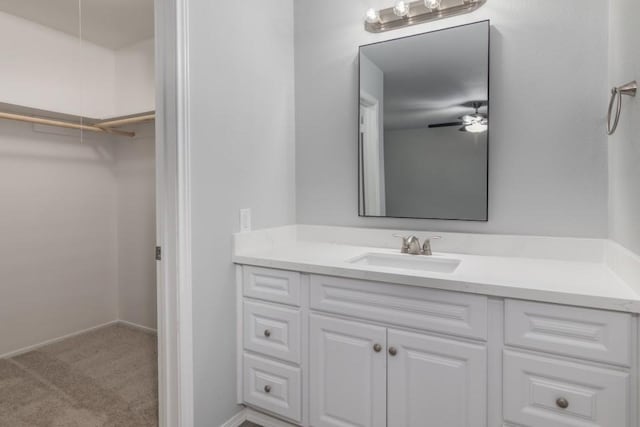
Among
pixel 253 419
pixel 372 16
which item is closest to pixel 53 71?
pixel 372 16

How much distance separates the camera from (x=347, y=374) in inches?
60.5

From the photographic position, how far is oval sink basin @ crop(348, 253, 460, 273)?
5.65ft

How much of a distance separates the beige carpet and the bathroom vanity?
2.36ft

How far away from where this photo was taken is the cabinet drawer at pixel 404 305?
4.24 ft

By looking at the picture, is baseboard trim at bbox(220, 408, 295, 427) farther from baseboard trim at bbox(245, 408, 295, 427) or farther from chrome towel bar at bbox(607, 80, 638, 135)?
chrome towel bar at bbox(607, 80, 638, 135)

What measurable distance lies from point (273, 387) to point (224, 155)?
3.68ft

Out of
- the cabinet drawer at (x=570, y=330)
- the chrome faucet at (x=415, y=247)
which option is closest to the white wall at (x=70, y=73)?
the chrome faucet at (x=415, y=247)

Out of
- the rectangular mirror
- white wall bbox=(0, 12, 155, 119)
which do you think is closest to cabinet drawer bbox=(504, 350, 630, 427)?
the rectangular mirror

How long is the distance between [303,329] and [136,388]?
1261 millimetres

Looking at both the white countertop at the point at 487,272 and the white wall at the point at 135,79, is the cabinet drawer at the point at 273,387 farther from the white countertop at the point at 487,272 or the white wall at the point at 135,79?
the white wall at the point at 135,79

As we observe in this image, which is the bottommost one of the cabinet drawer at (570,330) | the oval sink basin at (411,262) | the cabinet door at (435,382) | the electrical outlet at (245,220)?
the cabinet door at (435,382)

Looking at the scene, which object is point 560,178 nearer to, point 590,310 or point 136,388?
point 590,310

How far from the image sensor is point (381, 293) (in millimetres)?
1450

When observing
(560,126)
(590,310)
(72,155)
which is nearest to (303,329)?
(590,310)
